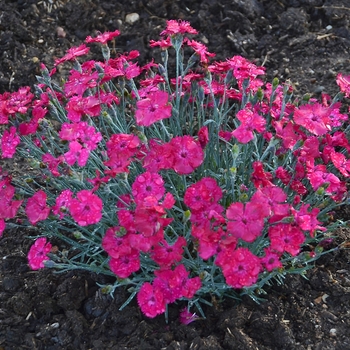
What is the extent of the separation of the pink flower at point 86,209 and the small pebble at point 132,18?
228 centimetres

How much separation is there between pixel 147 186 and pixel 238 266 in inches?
15.8

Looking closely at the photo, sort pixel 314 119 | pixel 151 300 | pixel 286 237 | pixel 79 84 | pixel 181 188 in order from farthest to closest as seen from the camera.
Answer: pixel 181 188
pixel 79 84
pixel 314 119
pixel 151 300
pixel 286 237

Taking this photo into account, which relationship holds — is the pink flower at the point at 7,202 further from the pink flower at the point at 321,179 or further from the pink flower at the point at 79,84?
the pink flower at the point at 321,179

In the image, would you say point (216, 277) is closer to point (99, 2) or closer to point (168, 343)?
point (168, 343)

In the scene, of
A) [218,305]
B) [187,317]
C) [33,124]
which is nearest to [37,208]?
[33,124]

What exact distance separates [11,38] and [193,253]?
210cm

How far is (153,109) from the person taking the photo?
2238mm

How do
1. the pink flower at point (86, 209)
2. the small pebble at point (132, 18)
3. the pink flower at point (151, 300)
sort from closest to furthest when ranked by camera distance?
the pink flower at point (86, 209), the pink flower at point (151, 300), the small pebble at point (132, 18)

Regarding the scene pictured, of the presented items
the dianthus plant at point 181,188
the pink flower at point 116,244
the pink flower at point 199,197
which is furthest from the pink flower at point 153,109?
the pink flower at point 116,244

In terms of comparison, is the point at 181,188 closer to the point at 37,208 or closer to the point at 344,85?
the point at 37,208

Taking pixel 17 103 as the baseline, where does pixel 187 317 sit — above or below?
below

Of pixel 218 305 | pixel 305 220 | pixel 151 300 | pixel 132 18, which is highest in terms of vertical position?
pixel 305 220

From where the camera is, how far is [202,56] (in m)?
2.49

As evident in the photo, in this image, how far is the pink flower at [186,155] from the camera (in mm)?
2174
